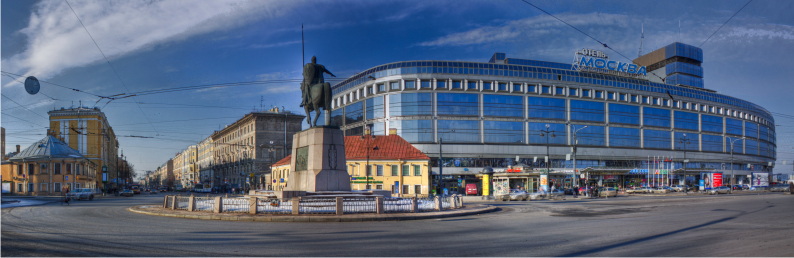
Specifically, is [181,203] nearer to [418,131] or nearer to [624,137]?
[418,131]

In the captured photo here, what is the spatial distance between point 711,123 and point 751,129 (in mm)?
18110

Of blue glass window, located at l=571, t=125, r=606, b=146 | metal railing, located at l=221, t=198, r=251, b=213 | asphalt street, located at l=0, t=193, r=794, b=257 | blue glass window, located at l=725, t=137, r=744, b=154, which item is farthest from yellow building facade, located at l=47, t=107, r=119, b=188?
blue glass window, located at l=725, t=137, r=744, b=154

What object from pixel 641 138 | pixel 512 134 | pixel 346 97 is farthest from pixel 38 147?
pixel 641 138

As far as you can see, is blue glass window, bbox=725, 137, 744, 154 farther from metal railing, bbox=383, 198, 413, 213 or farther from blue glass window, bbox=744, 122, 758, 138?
metal railing, bbox=383, 198, 413, 213

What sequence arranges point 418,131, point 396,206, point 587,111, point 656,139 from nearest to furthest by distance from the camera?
point 396,206
point 418,131
point 587,111
point 656,139

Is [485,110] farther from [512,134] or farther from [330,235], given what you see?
[330,235]

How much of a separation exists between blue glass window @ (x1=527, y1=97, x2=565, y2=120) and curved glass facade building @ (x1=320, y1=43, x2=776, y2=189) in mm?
164

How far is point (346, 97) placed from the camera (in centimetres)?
8525

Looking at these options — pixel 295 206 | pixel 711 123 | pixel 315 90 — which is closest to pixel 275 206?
pixel 295 206

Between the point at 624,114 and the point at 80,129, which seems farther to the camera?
the point at 624,114

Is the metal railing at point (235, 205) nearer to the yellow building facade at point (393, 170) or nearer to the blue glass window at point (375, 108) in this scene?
the yellow building facade at point (393, 170)

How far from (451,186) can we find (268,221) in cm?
5773

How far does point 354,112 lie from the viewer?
270ft

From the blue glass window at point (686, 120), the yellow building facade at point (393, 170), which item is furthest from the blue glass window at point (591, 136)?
the yellow building facade at point (393, 170)
